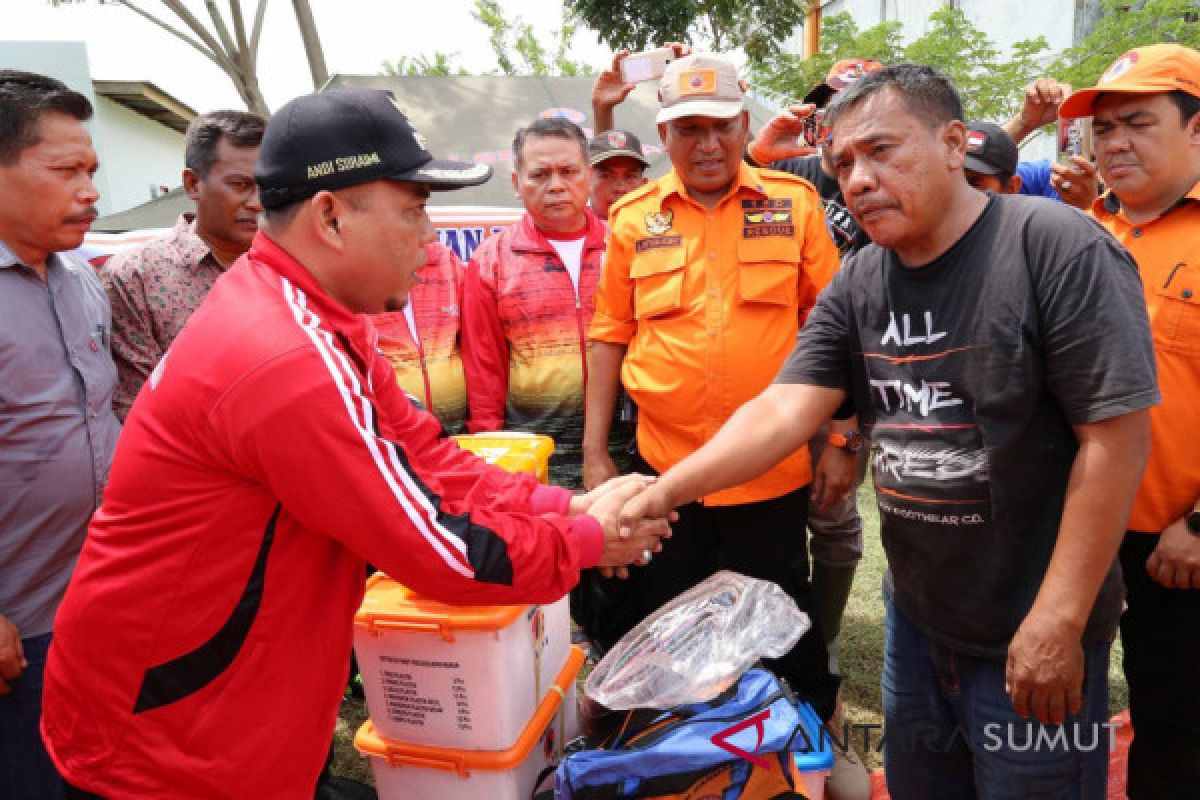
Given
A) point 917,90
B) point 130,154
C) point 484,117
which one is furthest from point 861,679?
point 130,154

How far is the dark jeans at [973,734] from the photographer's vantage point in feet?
6.19

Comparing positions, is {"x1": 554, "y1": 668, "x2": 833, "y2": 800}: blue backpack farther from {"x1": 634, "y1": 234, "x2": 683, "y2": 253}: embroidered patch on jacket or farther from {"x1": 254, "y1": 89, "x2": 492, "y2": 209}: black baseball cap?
{"x1": 634, "y1": 234, "x2": 683, "y2": 253}: embroidered patch on jacket

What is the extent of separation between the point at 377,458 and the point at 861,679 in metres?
3.10

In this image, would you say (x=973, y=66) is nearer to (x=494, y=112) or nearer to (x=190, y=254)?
(x=494, y=112)

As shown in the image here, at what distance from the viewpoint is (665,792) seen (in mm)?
2201

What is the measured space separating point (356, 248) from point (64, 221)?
129 centimetres

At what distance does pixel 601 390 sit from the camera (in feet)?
11.6

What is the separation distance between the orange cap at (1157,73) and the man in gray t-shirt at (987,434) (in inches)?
37.8

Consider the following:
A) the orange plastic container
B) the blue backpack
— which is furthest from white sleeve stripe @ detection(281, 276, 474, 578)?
the orange plastic container

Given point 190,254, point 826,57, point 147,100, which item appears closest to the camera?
point 190,254

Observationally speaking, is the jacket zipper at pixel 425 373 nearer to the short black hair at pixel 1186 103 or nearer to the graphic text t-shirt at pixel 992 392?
the graphic text t-shirt at pixel 992 392

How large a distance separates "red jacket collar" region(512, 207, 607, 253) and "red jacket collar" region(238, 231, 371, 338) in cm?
214

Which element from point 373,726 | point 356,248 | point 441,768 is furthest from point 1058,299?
point 373,726

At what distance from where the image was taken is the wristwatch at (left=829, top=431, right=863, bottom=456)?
313cm
